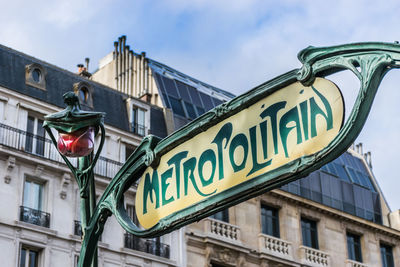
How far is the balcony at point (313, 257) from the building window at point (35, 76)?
13.1m

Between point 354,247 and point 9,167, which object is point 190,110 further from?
point 9,167

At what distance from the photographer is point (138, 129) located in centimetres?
3294

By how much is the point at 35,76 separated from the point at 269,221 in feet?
38.3

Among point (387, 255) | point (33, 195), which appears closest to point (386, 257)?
point (387, 255)

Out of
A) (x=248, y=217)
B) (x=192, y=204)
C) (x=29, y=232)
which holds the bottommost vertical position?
(x=192, y=204)

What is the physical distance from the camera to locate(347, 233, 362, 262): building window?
37.7 metres

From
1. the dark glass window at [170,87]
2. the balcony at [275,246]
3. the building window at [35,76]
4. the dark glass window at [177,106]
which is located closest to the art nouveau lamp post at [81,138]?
the building window at [35,76]

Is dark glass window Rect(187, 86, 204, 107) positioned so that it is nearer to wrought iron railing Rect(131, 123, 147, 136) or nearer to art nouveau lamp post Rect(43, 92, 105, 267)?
wrought iron railing Rect(131, 123, 147, 136)

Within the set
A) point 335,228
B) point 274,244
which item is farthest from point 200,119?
point 335,228

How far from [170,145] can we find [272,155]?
3.89 feet

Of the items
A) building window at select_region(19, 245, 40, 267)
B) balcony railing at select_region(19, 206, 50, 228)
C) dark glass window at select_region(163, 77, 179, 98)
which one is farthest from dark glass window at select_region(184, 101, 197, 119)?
building window at select_region(19, 245, 40, 267)

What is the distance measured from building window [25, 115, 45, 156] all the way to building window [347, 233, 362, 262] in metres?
15.8

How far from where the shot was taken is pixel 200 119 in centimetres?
599

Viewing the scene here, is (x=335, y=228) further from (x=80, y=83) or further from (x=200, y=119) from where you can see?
(x=200, y=119)
